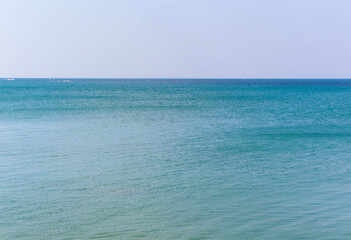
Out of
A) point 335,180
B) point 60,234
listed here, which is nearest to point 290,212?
point 335,180

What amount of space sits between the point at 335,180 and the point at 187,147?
10587mm

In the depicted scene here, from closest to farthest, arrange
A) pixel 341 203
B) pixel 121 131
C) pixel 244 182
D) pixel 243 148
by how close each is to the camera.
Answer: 1. pixel 341 203
2. pixel 244 182
3. pixel 243 148
4. pixel 121 131

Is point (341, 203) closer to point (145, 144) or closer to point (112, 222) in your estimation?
point (112, 222)

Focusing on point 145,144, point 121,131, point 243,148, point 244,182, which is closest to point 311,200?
point 244,182

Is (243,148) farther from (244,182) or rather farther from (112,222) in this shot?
(112,222)

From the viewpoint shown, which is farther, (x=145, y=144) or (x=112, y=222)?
(x=145, y=144)

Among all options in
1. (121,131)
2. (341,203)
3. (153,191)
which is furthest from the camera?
(121,131)

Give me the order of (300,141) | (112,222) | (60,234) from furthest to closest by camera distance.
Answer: (300,141)
(112,222)
(60,234)

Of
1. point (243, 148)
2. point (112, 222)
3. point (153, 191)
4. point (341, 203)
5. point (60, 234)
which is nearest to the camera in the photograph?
point (60, 234)

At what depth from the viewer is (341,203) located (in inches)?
615

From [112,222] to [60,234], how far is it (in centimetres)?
170

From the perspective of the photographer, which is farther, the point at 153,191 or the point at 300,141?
the point at 300,141

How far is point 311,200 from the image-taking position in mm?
15977

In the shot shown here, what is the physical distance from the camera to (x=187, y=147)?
2736 cm
